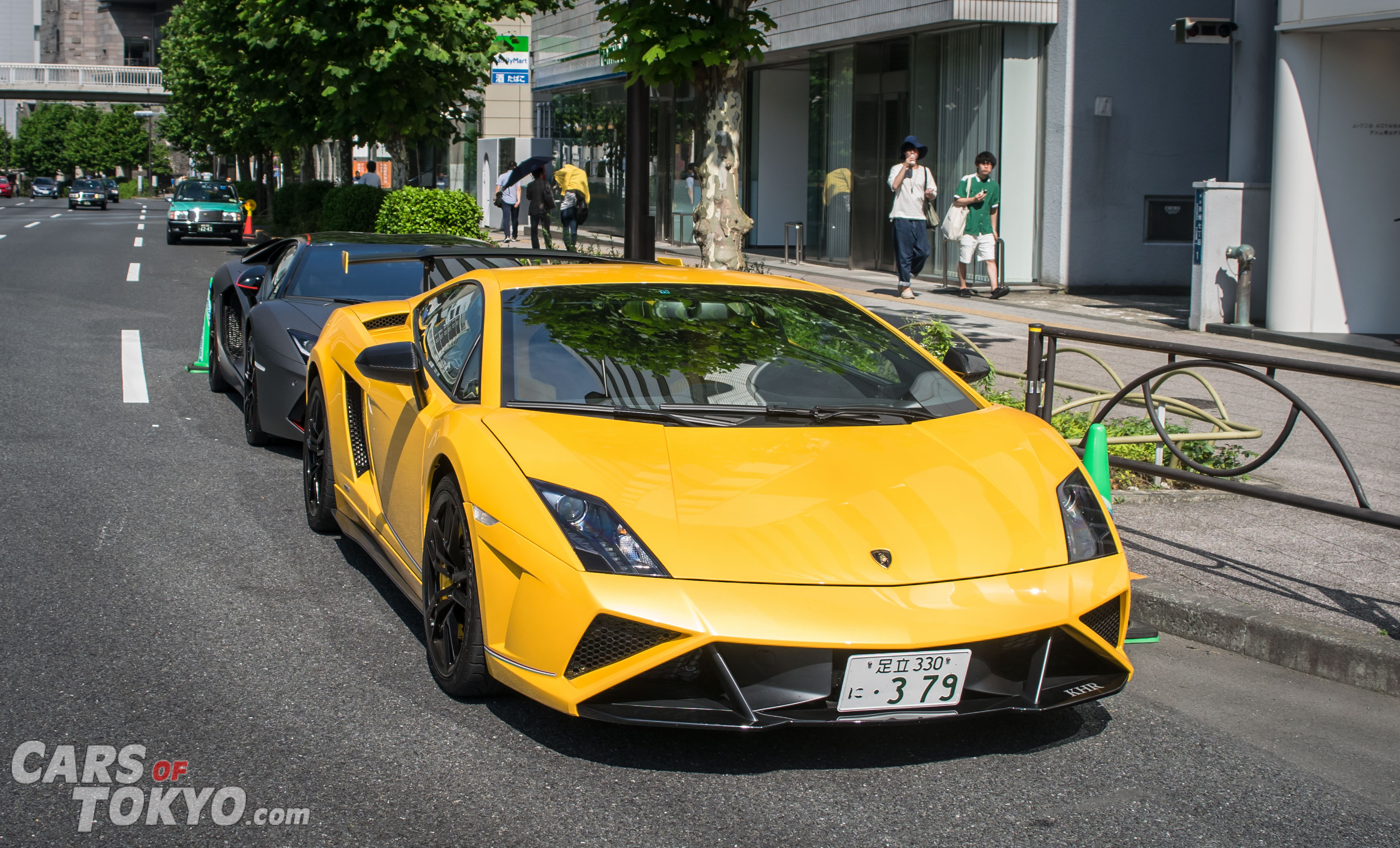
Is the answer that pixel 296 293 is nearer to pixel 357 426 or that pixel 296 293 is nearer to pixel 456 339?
pixel 357 426

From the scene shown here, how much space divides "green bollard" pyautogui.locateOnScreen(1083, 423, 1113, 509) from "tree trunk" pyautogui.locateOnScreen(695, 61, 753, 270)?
4.52 m

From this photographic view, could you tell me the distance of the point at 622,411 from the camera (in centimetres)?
424

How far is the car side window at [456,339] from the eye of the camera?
14.7ft

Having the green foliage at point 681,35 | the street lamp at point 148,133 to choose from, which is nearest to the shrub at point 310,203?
the green foliage at point 681,35

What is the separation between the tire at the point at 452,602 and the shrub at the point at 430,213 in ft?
59.5

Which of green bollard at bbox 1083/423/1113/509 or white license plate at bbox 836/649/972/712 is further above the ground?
green bollard at bbox 1083/423/1113/509

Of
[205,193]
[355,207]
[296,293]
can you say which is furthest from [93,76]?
[296,293]

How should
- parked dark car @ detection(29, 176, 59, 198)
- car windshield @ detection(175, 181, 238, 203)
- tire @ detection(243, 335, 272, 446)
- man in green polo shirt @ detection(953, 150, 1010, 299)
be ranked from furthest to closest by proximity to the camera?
parked dark car @ detection(29, 176, 59, 198), car windshield @ detection(175, 181, 238, 203), man in green polo shirt @ detection(953, 150, 1010, 299), tire @ detection(243, 335, 272, 446)

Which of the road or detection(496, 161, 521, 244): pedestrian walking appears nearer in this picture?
the road

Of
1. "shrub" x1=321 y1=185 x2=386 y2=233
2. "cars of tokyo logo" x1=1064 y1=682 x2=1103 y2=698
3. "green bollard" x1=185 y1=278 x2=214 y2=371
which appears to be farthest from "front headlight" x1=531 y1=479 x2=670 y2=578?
"shrub" x1=321 y1=185 x2=386 y2=233

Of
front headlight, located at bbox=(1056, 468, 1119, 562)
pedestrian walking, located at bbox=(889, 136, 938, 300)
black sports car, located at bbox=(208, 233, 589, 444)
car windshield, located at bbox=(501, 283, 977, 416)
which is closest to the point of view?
front headlight, located at bbox=(1056, 468, 1119, 562)

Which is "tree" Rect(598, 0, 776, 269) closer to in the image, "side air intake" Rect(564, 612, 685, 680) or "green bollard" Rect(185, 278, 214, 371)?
"green bollard" Rect(185, 278, 214, 371)

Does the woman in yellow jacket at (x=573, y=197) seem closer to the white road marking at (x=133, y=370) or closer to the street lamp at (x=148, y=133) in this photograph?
the white road marking at (x=133, y=370)

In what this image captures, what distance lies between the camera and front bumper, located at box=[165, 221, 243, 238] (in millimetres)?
33406
